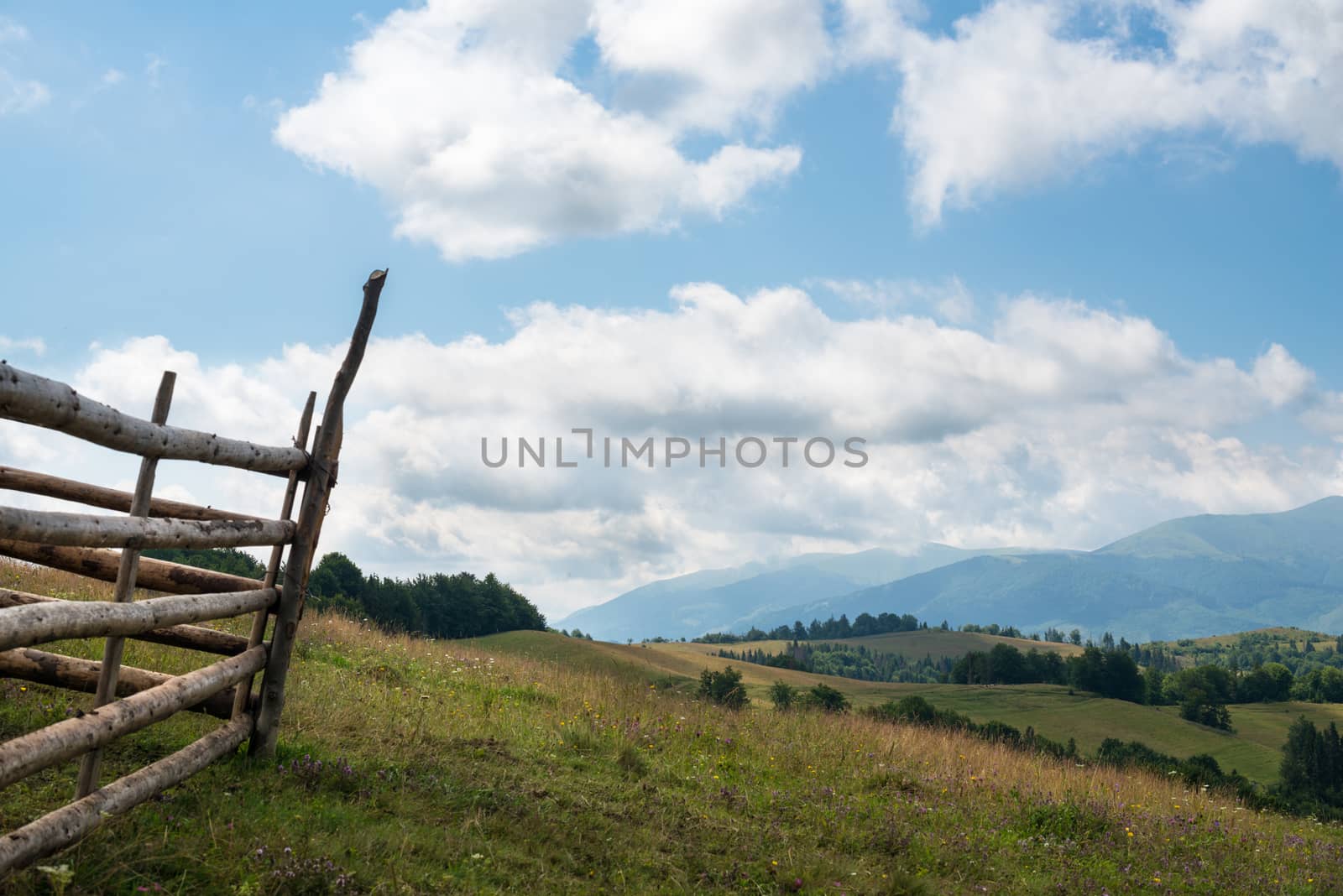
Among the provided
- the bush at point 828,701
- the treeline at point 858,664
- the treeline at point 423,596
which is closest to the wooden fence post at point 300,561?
the bush at point 828,701

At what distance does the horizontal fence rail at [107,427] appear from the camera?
14.2 ft

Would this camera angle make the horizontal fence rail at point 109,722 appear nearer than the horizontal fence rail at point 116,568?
Yes

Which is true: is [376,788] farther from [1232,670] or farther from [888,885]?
[1232,670]

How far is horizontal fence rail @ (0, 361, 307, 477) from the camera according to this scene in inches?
170

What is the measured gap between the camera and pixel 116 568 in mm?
6734

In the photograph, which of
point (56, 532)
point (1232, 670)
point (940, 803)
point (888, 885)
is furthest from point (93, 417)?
point (1232, 670)

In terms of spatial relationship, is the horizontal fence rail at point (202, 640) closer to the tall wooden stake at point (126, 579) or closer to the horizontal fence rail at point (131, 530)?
the horizontal fence rail at point (131, 530)

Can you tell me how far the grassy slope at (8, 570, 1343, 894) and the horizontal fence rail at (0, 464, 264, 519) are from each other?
1888mm

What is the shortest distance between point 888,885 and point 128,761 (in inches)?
244

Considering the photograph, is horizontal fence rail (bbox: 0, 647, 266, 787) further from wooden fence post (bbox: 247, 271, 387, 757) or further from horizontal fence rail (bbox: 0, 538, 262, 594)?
horizontal fence rail (bbox: 0, 538, 262, 594)

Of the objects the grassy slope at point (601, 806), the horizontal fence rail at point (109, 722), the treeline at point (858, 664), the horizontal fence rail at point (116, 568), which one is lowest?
the treeline at point (858, 664)

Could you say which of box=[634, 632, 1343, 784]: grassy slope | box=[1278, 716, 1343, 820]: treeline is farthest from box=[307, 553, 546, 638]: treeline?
box=[1278, 716, 1343, 820]: treeline

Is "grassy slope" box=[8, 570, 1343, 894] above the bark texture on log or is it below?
below

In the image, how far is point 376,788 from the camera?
6965 mm
